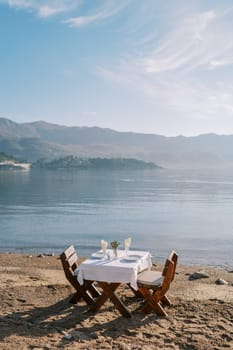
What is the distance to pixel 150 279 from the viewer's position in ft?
27.5

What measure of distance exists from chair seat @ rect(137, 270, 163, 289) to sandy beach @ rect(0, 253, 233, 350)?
630 millimetres

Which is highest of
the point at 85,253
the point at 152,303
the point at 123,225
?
the point at 152,303

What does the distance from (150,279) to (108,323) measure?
1325mm

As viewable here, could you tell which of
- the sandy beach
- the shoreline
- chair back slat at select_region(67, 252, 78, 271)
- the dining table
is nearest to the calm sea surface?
the shoreline

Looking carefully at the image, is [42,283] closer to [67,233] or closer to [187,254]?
[187,254]

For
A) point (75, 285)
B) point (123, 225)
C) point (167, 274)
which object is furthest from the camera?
point (123, 225)

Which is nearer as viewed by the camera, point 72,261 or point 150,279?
point 150,279

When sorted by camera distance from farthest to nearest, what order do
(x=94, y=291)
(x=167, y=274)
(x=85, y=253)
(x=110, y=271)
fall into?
(x=85, y=253), (x=94, y=291), (x=110, y=271), (x=167, y=274)

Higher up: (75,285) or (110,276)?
(110,276)

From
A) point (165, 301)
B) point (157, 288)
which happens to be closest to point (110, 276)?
point (157, 288)

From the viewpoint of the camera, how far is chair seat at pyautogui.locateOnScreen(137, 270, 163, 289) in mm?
8102

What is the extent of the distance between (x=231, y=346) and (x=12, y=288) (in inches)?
220

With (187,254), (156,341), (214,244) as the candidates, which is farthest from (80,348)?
(214,244)

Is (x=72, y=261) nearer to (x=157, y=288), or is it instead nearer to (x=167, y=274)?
(x=157, y=288)
